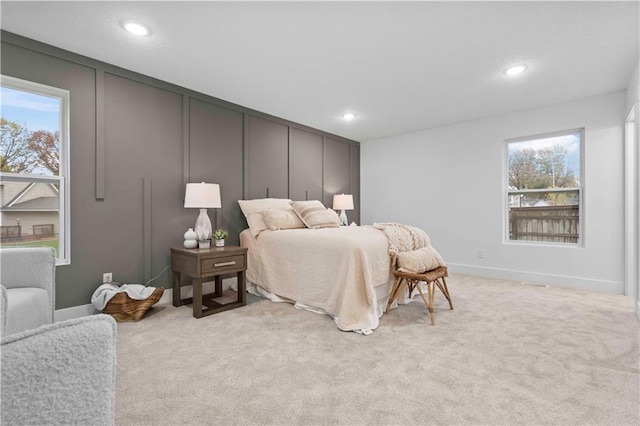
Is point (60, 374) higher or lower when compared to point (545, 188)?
lower

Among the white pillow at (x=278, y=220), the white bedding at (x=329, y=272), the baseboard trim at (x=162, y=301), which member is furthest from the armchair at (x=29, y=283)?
the white pillow at (x=278, y=220)

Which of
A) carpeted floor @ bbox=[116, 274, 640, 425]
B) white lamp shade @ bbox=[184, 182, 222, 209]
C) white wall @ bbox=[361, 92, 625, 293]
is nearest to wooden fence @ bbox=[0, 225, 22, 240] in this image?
carpeted floor @ bbox=[116, 274, 640, 425]

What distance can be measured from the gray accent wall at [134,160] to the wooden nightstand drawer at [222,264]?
733mm

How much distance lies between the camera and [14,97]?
2541 millimetres

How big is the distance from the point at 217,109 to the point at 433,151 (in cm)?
343

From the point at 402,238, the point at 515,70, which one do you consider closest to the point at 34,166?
the point at 402,238

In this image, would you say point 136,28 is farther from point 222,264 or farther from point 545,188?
point 545,188

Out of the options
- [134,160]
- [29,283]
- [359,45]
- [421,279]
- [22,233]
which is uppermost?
[359,45]

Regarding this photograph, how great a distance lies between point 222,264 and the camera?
3004 millimetres

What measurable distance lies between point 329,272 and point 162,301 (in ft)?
6.06

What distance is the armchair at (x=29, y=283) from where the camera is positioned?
1.72 metres

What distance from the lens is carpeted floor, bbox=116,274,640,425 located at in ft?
4.87

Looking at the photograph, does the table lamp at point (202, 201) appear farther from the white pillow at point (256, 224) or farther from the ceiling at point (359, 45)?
the ceiling at point (359, 45)

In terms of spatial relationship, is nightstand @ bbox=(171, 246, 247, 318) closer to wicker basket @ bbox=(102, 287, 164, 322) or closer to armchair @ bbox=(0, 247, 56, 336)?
wicker basket @ bbox=(102, 287, 164, 322)
